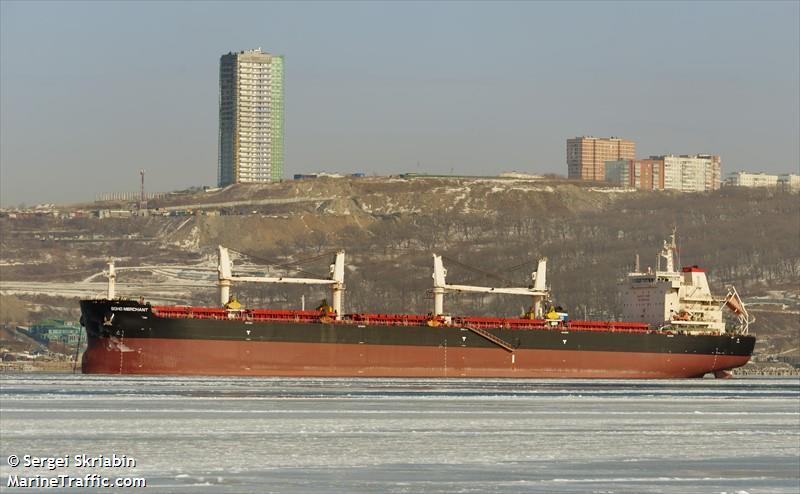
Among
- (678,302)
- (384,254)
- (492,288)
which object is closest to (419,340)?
(492,288)

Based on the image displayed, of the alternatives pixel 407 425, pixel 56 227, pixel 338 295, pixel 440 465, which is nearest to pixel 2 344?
pixel 338 295

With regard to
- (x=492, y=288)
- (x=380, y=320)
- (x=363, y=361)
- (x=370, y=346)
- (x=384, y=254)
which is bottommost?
(x=363, y=361)

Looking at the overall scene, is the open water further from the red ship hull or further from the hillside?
the hillside

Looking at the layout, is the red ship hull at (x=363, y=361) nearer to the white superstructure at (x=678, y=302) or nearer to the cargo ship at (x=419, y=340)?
the cargo ship at (x=419, y=340)

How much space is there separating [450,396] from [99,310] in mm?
20832

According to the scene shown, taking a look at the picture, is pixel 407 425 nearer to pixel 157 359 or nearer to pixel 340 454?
pixel 340 454

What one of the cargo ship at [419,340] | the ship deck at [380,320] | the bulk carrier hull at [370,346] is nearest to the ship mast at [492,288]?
the cargo ship at [419,340]

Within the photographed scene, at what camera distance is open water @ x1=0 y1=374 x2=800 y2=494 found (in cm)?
2606

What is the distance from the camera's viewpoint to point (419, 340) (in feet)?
214

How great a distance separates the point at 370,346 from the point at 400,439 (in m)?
31.8

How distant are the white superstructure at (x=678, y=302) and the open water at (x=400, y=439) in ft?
74.5

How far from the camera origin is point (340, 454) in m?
29.4

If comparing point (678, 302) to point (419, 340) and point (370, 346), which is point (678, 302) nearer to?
point (419, 340)

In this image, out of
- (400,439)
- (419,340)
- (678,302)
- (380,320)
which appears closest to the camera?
(400,439)
